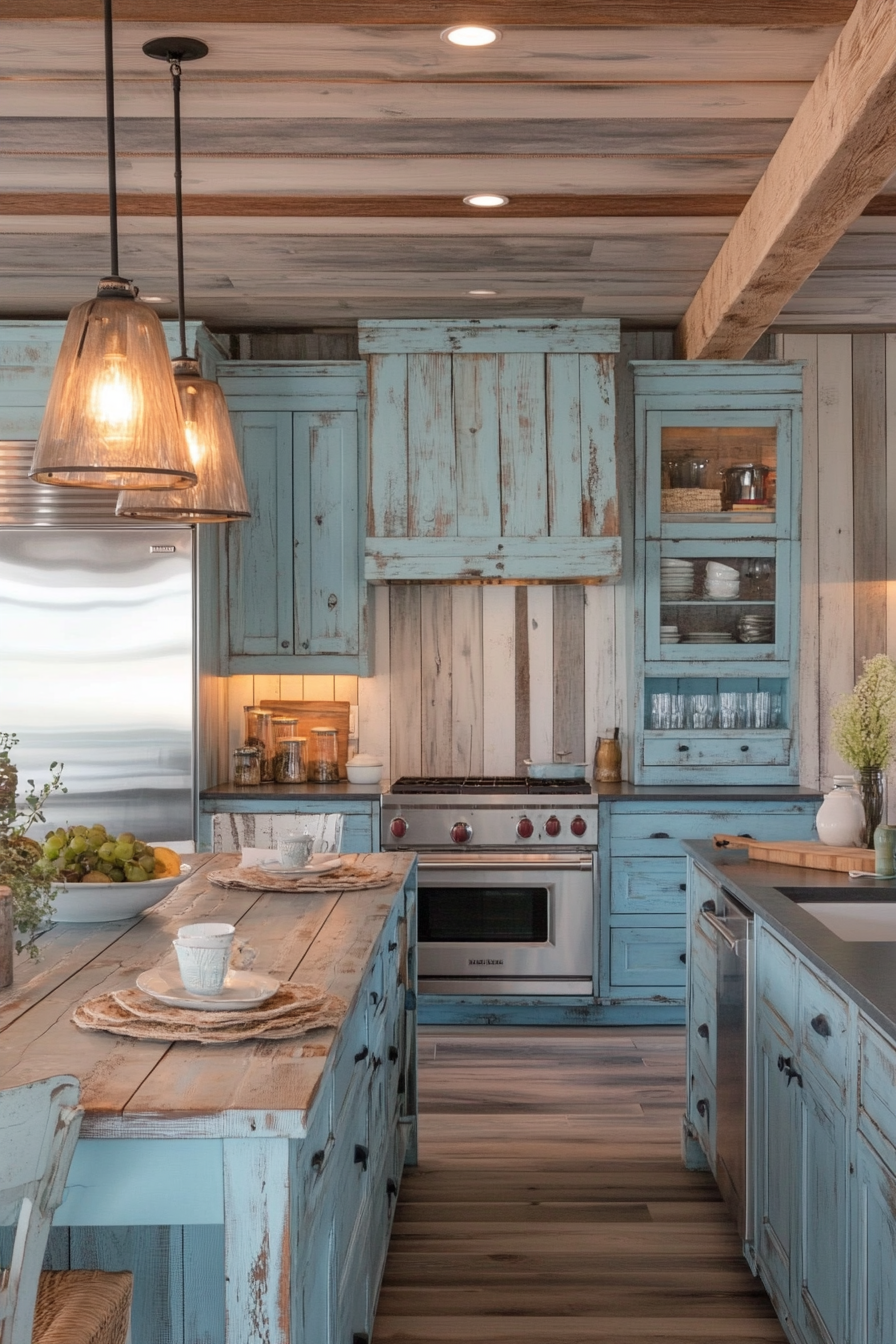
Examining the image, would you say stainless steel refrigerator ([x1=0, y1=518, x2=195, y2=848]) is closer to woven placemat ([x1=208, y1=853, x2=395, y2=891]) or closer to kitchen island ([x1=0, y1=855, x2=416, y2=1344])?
woven placemat ([x1=208, y1=853, x2=395, y2=891])

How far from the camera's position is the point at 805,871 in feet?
10.1

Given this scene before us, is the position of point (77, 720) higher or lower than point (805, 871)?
higher

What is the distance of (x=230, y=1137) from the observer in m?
1.46

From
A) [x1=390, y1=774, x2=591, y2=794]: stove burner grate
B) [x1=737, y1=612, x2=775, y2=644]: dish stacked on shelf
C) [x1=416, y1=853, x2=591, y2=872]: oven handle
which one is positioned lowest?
[x1=416, y1=853, x2=591, y2=872]: oven handle

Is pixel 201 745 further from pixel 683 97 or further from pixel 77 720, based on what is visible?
pixel 683 97

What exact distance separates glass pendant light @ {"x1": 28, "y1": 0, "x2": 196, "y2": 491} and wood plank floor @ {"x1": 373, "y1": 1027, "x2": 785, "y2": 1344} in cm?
184

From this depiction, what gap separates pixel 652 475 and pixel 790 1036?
3038 millimetres

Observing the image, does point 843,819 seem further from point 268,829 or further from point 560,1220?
point 268,829

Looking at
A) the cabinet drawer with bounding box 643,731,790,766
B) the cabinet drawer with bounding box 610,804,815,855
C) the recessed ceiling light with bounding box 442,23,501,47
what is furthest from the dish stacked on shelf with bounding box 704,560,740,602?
the recessed ceiling light with bounding box 442,23,501,47

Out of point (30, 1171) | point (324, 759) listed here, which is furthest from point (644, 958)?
point (30, 1171)

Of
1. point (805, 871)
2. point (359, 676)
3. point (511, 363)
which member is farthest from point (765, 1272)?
point (511, 363)

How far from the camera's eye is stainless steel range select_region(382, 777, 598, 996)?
16.0ft

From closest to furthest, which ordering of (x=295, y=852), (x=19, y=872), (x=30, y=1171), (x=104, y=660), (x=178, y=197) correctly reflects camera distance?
1. (x=30, y=1171)
2. (x=19, y=872)
3. (x=178, y=197)
4. (x=295, y=852)
5. (x=104, y=660)

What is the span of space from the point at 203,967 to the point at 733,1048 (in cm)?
155
